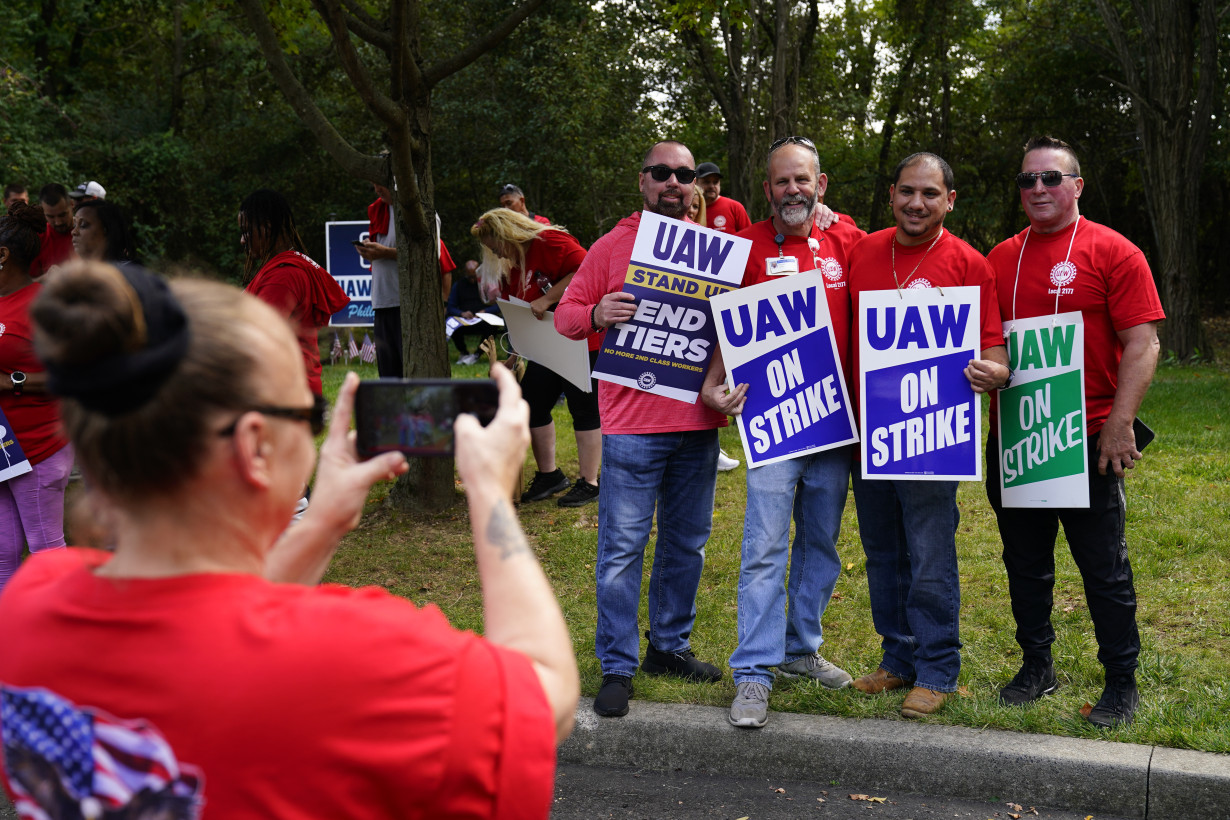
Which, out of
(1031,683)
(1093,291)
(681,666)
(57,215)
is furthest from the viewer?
(57,215)

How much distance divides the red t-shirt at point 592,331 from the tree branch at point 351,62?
7.21 ft

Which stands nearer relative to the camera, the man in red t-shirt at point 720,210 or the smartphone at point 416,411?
the smartphone at point 416,411

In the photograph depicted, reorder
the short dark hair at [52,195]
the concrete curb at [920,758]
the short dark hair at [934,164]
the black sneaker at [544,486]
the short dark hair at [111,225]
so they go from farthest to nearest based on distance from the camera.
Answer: the black sneaker at [544,486], the short dark hair at [52,195], the short dark hair at [111,225], the short dark hair at [934,164], the concrete curb at [920,758]

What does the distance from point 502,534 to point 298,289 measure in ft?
13.4

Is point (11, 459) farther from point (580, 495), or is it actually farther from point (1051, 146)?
point (1051, 146)

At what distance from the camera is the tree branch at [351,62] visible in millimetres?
5840

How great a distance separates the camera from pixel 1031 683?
13.8ft

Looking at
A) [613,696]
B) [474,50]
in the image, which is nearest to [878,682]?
[613,696]

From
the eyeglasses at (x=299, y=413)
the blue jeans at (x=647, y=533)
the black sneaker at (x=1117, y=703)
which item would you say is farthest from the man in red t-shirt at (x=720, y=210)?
the eyeglasses at (x=299, y=413)

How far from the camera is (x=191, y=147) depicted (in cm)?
2233

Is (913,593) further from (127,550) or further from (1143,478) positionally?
(1143,478)

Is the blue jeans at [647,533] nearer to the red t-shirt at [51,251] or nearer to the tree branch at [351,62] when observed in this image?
the tree branch at [351,62]

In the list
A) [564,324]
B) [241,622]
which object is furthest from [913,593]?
[241,622]

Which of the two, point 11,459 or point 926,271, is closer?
point 926,271
